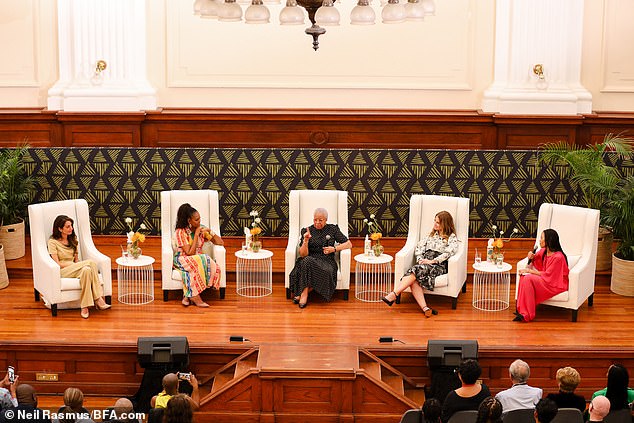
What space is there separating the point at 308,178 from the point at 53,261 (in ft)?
11.0

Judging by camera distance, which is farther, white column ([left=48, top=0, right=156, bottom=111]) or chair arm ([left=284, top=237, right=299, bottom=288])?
white column ([left=48, top=0, right=156, bottom=111])

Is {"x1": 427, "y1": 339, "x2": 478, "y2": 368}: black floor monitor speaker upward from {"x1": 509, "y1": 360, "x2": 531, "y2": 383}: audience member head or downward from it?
downward

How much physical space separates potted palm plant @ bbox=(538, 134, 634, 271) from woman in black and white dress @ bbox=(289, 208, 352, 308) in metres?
2.76

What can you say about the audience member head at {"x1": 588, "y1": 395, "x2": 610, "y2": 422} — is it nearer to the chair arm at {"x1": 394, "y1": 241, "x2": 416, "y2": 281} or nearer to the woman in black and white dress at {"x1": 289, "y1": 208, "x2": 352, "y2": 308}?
the chair arm at {"x1": 394, "y1": 241, "x2": 416, "y2": 281}

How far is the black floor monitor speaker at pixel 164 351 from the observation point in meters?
9.23

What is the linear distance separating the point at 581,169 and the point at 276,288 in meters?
3.55

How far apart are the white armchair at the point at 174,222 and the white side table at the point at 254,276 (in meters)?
0.20

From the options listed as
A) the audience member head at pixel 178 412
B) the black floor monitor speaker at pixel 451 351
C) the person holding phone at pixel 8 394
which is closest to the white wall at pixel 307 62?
the black floor monitor speaker at pixel 451 351

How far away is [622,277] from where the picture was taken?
11.2 m

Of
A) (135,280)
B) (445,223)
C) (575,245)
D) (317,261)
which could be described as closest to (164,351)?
(317,261)

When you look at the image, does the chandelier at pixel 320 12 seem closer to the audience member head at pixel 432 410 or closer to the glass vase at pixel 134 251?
the glass vase at pixel 134 251

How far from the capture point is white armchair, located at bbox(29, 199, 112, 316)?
405 inches

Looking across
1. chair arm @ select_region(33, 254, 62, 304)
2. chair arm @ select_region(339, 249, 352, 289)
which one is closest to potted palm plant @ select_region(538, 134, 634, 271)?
chair arm @ select_region(339, 249, 352, 289)

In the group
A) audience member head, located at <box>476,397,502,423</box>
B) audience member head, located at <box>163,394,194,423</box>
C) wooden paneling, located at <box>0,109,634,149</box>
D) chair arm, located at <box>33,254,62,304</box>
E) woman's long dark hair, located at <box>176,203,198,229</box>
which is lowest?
audience member head, located at <box>476,397,502,423</box>
